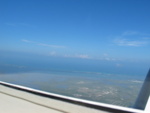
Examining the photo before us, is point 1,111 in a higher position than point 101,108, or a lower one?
lower

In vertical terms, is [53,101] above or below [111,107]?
below

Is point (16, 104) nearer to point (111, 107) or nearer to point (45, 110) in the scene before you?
point (45, 110)

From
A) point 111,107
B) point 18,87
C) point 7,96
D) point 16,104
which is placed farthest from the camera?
point 18,87

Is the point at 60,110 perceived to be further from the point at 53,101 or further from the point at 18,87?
the point at 18,87

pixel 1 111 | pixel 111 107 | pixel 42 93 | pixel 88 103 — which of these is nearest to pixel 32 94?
pixel 42 93

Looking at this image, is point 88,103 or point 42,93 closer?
point 88,103

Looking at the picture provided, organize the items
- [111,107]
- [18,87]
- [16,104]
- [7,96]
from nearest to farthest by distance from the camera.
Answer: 1. [111,107]
2. [16,104]
3. [7,96]
4. [18,87]

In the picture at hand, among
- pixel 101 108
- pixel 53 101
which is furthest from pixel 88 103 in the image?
pixel 53 101

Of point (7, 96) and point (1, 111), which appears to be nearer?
point (1, 111)
